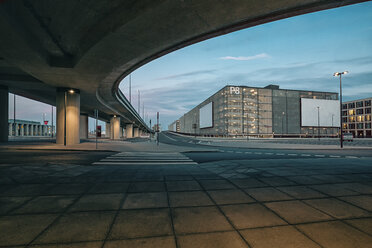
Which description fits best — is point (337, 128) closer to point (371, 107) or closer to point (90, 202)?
point (371, 107)

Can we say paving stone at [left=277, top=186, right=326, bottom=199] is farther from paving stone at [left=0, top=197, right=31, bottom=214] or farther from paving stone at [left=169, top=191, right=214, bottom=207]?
paving stone at [left=0, top=197, right=31, bottom=214]

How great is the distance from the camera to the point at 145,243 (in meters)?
2.62

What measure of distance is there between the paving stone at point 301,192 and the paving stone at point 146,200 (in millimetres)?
3680

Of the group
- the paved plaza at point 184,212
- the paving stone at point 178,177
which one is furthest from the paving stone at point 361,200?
the paving stone at point 178,177

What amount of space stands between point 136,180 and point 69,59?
436 inches

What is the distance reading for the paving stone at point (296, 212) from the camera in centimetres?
339

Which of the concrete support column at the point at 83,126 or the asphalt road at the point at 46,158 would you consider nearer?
the asphalt road at the point at 46,158

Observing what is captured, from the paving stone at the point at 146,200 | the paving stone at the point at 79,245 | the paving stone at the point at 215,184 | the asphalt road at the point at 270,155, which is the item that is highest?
the paving stone at the point at 79,245

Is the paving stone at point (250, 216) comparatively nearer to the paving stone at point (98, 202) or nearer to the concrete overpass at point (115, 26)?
the paving stone at point (98, 202)

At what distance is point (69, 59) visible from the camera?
11914 millimetres

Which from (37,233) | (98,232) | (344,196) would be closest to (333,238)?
(344,196)

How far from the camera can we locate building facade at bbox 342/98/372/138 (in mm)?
83325

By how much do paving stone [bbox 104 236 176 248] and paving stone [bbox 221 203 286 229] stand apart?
52.5 inches


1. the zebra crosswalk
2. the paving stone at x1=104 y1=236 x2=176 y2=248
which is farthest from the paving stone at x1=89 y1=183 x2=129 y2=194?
the zebra crosswalk
